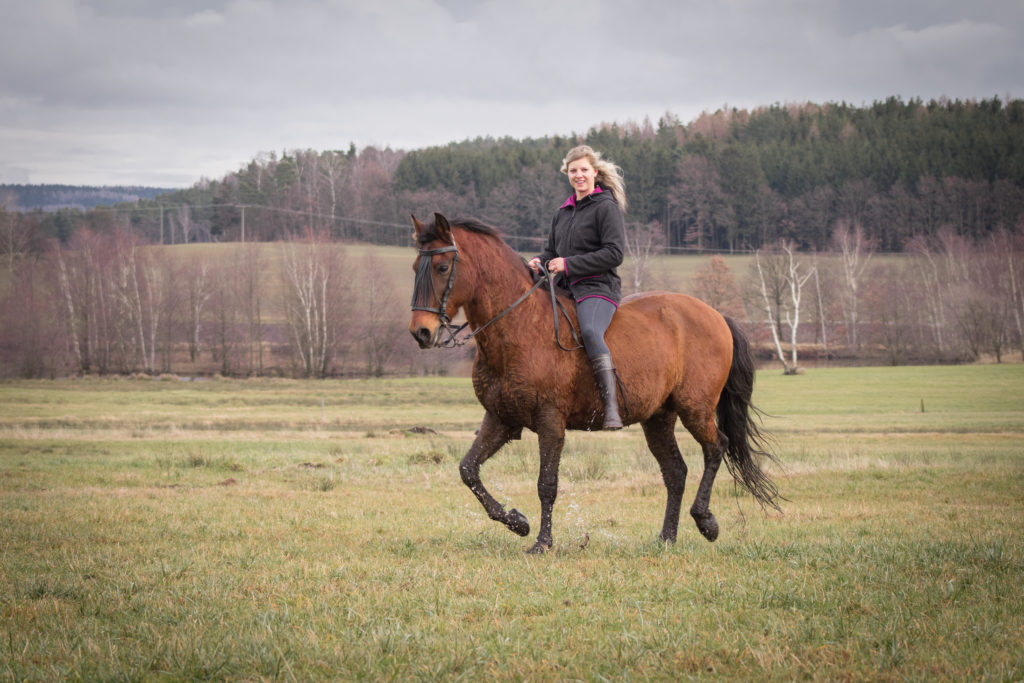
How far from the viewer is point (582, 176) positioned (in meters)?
7.97

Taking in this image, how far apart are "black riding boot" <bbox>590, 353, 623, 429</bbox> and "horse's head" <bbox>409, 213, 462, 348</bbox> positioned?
4.71 feet

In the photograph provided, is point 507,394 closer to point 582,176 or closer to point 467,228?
point 467,228

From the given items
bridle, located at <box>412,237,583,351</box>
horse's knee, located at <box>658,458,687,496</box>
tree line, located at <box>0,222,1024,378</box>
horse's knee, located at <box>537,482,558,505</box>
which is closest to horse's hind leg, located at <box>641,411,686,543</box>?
horse's knee, located at <box>658,458,687,496</box>

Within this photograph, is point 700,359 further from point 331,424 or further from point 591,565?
point 331,424

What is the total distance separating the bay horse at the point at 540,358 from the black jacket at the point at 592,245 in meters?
0.26

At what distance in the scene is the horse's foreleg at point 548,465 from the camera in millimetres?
7480

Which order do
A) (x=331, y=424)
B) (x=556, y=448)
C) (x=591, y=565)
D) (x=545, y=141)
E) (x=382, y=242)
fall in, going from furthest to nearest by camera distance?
(x=545, y=141) → (x=382, y=242) → (x=331, y=424) → (x=556, y=448) → (x=591, y=565)

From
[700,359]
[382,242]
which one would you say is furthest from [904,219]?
[700,359]

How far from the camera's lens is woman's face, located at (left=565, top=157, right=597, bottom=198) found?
26.2ft

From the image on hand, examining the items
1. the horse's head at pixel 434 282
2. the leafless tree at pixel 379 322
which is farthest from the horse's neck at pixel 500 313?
the leafless tree at pixel 379 322

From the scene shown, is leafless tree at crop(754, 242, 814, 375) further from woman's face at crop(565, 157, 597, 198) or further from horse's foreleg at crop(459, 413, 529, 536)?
horse's foreleg at crop(459, 413, 529, 536)

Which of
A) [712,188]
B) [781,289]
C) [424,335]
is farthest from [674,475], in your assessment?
[712,188]

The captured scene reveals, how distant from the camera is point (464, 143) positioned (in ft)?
502

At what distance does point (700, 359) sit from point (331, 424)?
26.6 meters
